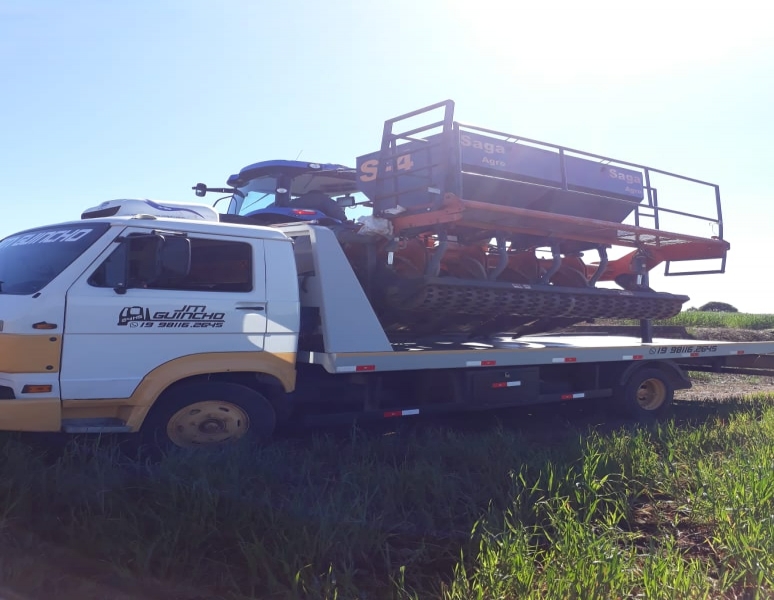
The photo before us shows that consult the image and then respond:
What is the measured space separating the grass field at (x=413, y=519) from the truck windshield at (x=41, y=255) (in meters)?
1.15

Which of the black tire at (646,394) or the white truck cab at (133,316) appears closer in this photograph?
the white truck cab at (133,316)

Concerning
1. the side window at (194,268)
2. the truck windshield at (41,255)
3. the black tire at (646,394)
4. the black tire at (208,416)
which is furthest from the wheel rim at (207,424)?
the black tire at (646,394)

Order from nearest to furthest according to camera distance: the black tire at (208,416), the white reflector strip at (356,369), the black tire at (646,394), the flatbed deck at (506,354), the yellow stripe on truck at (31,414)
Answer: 1. the yellow stripe on truck at (31,414)
2. the black tire at (208,416)
3. the white reflector strip at (356,369)
4. the flatbed deck at (506,354)
5. the black tire at (646,394)

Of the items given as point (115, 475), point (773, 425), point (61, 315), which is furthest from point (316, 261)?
point (773, 425)

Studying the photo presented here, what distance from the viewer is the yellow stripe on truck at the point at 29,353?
4.89 metres

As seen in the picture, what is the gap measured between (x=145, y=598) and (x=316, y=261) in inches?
135

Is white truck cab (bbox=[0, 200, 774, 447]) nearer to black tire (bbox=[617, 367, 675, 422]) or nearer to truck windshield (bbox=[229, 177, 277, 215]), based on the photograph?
black tire (bbox=[617, 367, 675, 422])

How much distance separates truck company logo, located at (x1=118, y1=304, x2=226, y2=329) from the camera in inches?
209

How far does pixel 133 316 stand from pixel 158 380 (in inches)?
20.0

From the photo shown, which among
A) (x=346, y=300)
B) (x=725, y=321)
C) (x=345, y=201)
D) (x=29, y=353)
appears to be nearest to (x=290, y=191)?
(x=345, y=201)

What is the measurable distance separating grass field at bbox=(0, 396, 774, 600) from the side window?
48.8 inches

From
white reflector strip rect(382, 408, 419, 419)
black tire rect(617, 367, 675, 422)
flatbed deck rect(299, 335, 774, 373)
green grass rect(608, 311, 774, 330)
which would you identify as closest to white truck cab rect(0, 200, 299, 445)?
flatbed deck rect(299, 335, 774, 373)

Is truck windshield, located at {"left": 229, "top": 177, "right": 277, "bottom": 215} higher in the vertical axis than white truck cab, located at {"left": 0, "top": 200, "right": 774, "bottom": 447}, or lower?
higher

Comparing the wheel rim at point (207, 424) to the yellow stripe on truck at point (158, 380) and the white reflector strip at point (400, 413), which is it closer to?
the yellow stripe on truck at point (158, 380)
